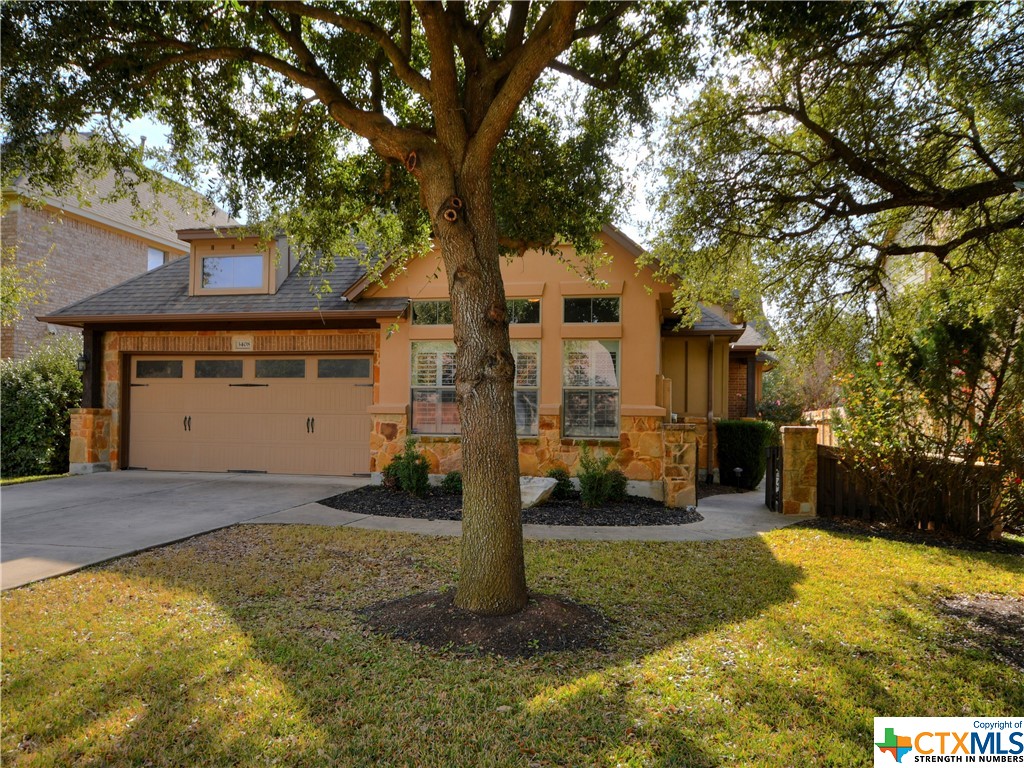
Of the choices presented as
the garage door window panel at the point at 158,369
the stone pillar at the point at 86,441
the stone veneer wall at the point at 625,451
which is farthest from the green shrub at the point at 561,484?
the stone pillar at the point at 86,441

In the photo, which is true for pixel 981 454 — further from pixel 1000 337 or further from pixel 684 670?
pixel 684 670

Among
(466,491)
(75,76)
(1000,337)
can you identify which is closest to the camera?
(466,491)

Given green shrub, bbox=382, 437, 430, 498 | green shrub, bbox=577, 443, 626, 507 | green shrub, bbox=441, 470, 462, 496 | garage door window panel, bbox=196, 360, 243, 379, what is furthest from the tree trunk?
garage door window panel, bbox=196, 360, 243, 379

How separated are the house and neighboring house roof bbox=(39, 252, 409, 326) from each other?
0.14 feet

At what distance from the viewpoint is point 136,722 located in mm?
3379

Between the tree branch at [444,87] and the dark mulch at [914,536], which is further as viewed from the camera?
the dark mulch at [914,536]

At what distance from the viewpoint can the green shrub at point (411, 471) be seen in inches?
404

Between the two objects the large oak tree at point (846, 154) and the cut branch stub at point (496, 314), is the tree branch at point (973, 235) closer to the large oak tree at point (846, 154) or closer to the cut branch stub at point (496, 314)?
the large oak tree at point (846, 154)

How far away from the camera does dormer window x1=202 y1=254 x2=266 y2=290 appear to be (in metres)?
13.1

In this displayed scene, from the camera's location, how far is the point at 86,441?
12.9 meters

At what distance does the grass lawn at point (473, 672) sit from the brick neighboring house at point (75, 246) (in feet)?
38.5

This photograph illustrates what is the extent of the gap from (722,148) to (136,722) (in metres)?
7.47

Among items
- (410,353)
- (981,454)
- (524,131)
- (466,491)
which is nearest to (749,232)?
(524,131)

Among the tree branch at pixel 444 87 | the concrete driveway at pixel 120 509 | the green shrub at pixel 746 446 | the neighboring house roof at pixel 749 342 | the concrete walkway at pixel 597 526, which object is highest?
the tree branch at pixel 444 87
